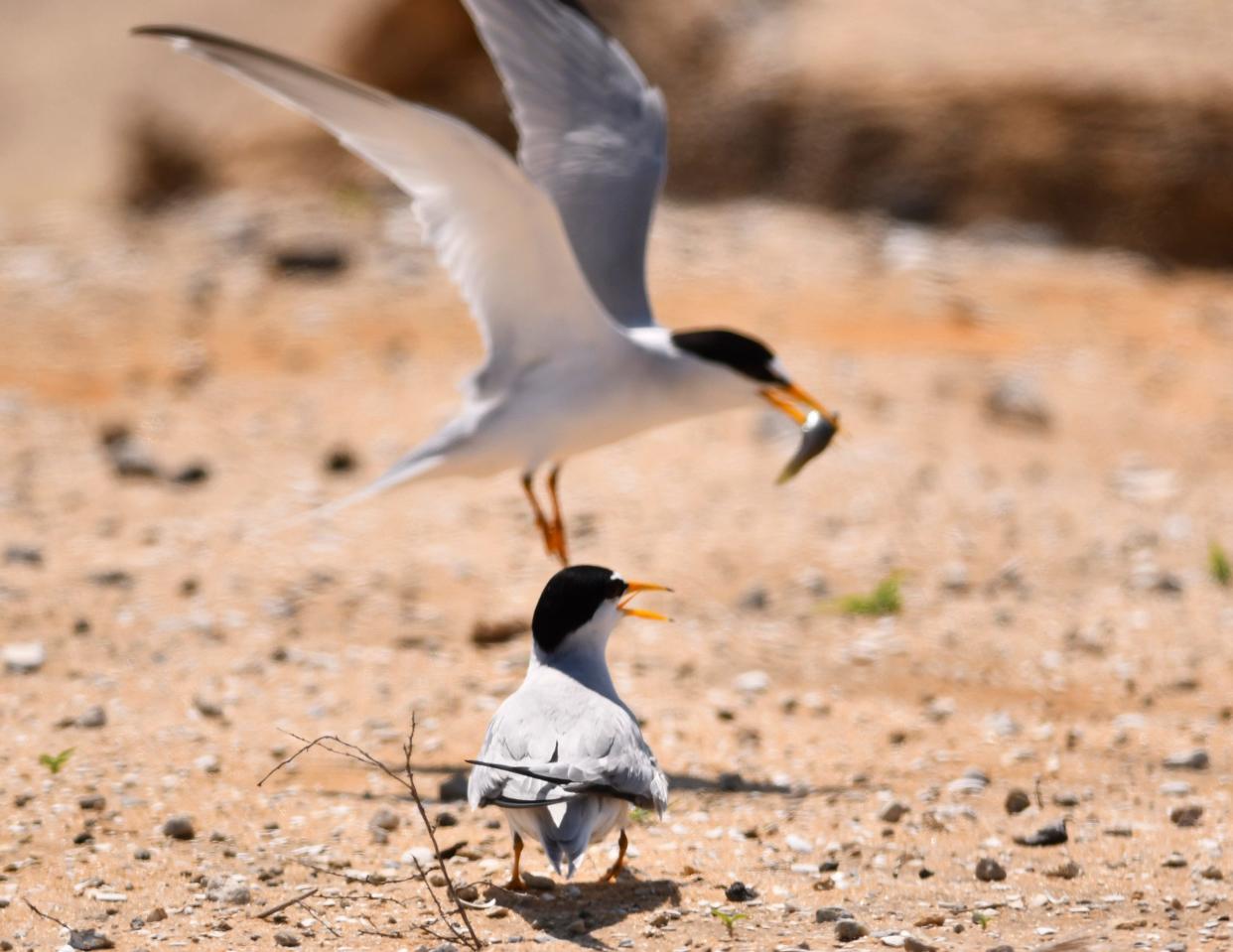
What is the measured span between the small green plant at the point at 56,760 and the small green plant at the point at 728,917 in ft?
6.43

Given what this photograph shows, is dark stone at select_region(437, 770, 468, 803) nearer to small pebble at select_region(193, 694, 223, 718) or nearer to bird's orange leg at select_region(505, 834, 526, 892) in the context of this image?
bird's orange leg at select_region(505, 834, 526, 892)

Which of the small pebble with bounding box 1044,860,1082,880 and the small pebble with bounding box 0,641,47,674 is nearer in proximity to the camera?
the small pebble with bounding box 1044,860,1082,880

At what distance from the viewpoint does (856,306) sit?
468 inches

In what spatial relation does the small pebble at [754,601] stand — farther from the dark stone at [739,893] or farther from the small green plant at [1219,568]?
the dark stone at [739,893]

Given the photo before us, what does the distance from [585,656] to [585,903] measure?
0.66 m

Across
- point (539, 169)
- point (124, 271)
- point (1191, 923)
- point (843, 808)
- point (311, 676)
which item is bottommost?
point (124, 271)

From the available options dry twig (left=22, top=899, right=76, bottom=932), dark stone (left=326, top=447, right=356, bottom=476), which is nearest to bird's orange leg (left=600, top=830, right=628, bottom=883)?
dry twig (left=22, top=899, right=76, bottom=932)

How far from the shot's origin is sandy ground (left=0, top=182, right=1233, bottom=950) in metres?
4.25

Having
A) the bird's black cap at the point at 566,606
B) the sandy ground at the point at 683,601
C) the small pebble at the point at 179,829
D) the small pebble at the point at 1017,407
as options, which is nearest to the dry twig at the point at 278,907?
the sandy ground at the point at 683,601

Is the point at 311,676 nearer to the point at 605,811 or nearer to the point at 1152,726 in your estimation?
the point at 605,811

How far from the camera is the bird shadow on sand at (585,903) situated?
3854 mm

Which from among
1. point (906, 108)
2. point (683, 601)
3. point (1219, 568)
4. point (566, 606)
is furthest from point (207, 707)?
point (906, 108)

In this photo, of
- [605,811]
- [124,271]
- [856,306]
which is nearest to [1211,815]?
[605,811]

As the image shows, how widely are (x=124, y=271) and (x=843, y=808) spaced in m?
8.90
